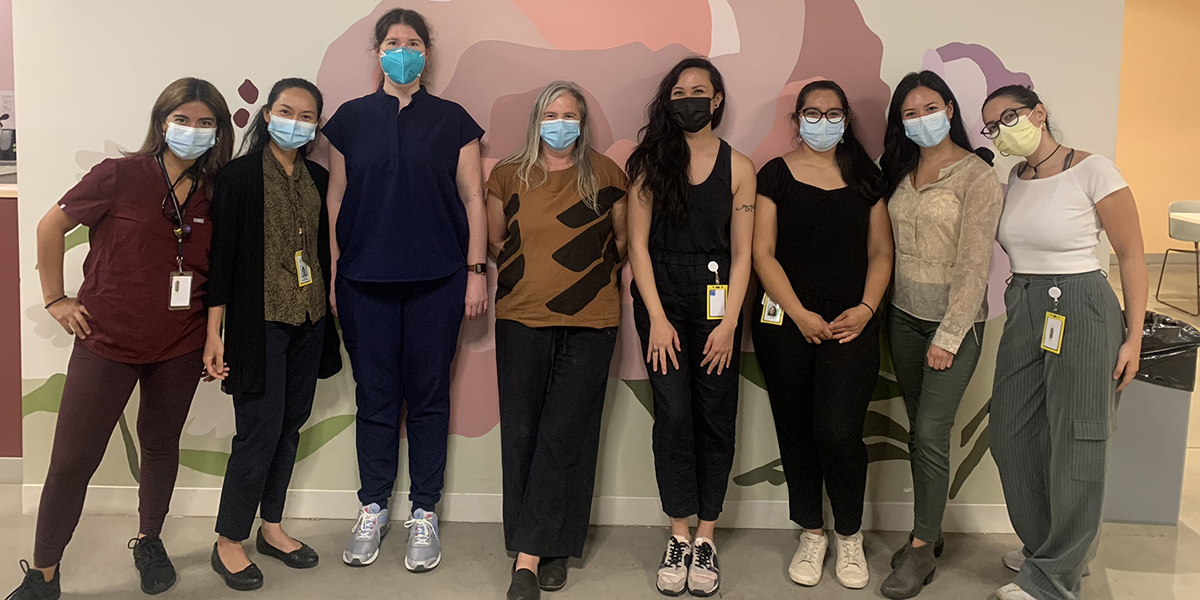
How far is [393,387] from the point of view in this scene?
2896 mm

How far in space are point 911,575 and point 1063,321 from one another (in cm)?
98

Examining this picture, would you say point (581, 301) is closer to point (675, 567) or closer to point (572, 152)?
point (572, 152)

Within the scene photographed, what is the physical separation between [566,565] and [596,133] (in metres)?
1.58

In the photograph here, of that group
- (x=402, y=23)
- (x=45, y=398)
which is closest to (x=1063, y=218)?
(x=402, y=23)

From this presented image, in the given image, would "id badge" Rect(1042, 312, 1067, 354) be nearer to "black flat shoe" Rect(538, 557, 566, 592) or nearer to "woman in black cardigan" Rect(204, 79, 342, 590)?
"black flat shoe" Rect(538, 557, 566, 592)

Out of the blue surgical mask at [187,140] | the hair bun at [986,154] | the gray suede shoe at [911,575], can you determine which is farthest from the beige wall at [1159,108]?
the blue surgical mask at [187,140]

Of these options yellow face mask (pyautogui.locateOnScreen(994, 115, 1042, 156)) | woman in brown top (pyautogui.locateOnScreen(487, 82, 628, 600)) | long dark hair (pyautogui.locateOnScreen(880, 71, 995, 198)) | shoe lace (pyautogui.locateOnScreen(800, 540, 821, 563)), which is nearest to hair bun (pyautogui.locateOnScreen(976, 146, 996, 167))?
long dark hair (pyautogui.locateOnScreen(880, 71, 995, 198))

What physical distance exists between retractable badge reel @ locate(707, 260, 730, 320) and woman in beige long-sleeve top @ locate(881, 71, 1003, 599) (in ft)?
1.98

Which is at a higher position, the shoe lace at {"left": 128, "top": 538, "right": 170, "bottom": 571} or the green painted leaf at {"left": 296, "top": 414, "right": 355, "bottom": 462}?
the green painted leaf at {"left": 296, "top": 414, "right": 355, "bottom": 462}

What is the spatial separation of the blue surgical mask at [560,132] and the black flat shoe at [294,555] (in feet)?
5.52

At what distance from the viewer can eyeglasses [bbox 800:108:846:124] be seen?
268 cm

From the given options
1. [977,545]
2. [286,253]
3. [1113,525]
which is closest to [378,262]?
[286,253]

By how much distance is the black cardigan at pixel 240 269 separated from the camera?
8.27ft

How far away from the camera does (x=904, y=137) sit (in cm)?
277
